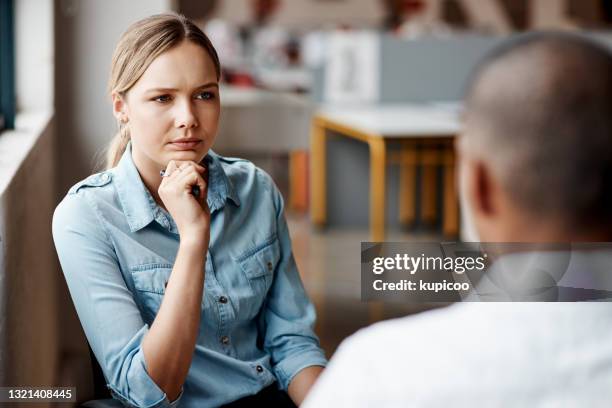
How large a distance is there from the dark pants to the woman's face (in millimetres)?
328

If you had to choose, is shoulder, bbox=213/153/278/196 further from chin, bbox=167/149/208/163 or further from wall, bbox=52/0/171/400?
wall, bbox=52/0/171/400

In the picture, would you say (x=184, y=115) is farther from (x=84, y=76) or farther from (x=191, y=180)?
(x=84, y=76)

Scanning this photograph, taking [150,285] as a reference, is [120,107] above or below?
above

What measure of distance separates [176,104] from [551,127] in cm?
52

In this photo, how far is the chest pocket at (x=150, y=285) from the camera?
1.14m

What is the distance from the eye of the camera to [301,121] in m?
5.65

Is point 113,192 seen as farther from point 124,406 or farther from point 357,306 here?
point 357,306

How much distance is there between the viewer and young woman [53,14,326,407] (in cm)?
108

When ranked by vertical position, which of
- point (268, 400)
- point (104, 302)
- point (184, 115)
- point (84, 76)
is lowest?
point (268, 400)

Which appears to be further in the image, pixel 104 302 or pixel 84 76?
pixel 84 76

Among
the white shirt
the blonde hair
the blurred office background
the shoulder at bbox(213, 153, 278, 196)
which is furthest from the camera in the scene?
the blurred office background

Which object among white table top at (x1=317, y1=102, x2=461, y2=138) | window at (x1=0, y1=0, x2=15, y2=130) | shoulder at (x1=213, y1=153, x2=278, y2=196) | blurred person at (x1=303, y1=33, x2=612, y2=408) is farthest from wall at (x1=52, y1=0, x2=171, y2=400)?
white table top at (x1=317, y1=102, x2=461, y2=138)

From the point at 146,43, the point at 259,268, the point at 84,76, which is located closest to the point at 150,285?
the point at 259,268

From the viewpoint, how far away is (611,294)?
2.71ft
